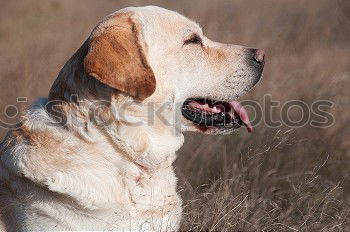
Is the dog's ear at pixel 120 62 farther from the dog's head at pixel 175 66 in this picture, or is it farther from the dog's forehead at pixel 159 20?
the dog's forehead at pixel 159 20

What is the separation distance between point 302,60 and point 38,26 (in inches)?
178

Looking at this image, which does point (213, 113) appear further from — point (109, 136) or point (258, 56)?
point (109, 136)

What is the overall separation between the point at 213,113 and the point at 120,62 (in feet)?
2.68

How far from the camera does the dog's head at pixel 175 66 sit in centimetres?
339

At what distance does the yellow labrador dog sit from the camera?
344 centimetres

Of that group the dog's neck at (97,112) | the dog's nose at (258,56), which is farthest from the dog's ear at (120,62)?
the dog's nose at (258,56)

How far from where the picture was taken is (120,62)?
3.37 meters

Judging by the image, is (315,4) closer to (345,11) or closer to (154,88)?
(345,11)

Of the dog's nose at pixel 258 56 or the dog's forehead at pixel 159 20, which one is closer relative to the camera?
the dog's forehead at pixel 159 20

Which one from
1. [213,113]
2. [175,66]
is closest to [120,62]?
[175,66]

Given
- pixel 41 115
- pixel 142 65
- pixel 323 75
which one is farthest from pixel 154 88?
pixel 323 75

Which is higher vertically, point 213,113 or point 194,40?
point 194,40

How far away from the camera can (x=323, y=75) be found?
6898 millimetres

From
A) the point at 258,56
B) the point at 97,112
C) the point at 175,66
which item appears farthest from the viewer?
the point at 258,56
